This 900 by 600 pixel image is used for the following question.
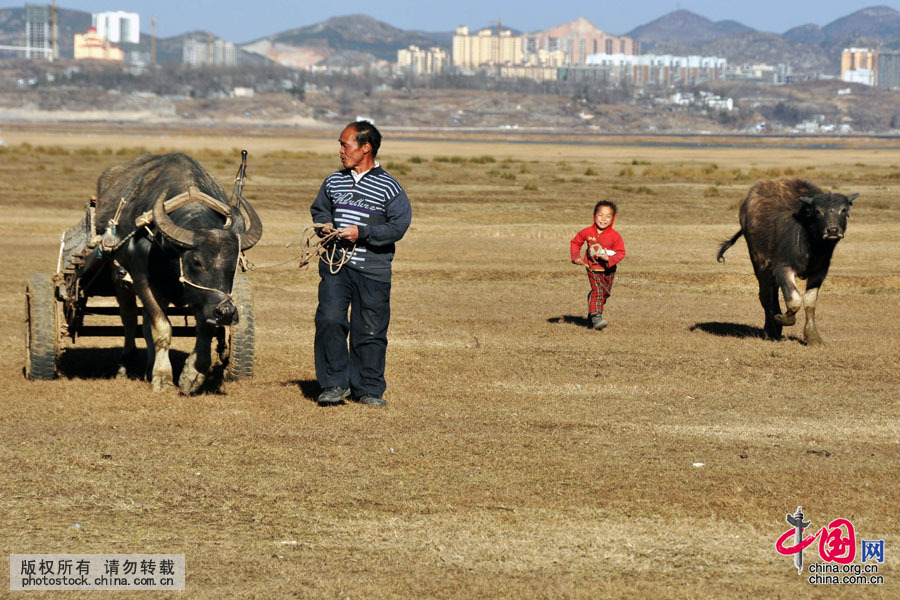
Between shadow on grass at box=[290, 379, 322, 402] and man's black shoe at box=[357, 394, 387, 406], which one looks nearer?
man's black shoe at box=[357, 394, 387, 406]

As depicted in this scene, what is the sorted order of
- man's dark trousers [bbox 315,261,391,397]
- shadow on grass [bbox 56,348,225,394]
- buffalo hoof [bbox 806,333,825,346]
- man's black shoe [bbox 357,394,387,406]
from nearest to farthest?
man's dark trousers [bbox 315,261,391,397]
man's black shoe [bbox 357,394,387,406]
shadow on grass [bbox 56,348,225,394]
buffalo hoof [bbox 806,333,825,346]

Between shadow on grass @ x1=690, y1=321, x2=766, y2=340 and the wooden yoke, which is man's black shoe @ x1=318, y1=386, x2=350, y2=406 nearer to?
the wooden yoke

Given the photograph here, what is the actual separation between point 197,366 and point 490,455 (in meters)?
2.98

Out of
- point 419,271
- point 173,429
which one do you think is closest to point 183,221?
point 173,429

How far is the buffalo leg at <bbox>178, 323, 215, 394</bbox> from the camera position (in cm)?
1005

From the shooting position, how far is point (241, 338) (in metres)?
10.7

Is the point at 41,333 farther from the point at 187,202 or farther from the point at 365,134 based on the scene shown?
the point at 365,134

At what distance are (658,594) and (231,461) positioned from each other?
137 inches

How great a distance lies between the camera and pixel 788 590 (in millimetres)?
6059

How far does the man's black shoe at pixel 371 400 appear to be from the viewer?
33.0ft

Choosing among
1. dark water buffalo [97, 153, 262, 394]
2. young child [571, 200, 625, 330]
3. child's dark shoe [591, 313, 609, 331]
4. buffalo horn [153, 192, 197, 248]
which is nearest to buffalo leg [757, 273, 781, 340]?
young child [571, 200, 625, 330]

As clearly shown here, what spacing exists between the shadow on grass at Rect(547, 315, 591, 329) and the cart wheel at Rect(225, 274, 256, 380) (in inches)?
218

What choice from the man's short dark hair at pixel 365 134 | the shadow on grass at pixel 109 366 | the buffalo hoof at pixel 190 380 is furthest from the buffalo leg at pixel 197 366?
the man's short dark hair at pixel 365 134

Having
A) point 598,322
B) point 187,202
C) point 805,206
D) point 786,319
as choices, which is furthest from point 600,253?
point 187,202
